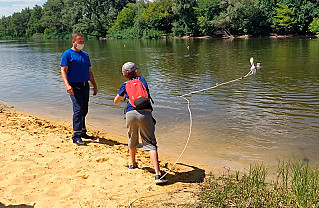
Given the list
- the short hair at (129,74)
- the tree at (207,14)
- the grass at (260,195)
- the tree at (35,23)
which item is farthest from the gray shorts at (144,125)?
the tree at (35,23)

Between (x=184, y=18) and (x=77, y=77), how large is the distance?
6625cm

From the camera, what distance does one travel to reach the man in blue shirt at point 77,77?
6.10 meters

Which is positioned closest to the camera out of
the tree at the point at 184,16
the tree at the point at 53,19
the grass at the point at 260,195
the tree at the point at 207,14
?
the grass at the point at 260,195

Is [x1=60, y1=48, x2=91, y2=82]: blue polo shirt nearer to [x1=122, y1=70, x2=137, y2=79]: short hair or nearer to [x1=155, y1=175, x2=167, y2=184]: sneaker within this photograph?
[x1=122, y1=70, x2=137, y2=79]: short hair

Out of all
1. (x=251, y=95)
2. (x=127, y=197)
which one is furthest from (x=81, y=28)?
(x=127, y=197)

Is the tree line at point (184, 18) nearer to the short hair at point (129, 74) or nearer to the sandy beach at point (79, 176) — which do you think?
the sandy beach at point (79, 176)

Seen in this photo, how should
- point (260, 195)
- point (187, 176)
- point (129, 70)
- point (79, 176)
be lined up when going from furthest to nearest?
point (187, 176) < point (79, 176) < point (129, 70) < point (260, 195)

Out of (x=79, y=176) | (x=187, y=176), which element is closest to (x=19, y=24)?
(x=79, y=176)

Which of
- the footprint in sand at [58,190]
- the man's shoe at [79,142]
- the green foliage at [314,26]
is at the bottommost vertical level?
the footprint in sand at [58,190]

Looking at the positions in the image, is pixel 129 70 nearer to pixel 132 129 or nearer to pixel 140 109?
pixel 140 109

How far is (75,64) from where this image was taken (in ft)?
20.3

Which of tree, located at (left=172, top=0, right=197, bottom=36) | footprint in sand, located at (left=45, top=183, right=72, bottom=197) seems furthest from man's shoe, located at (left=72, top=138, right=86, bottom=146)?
tree, located at (left=172, top=0, right=197, bottom=36)

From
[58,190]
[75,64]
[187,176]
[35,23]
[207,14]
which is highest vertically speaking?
[35,23]

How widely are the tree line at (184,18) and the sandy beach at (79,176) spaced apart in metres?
54.3
